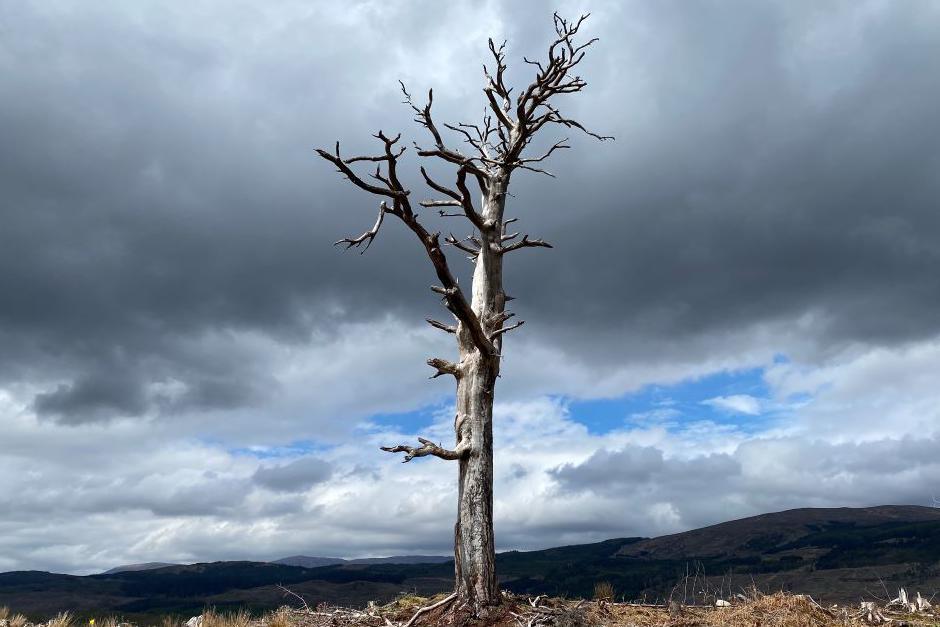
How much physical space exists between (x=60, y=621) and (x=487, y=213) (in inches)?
482

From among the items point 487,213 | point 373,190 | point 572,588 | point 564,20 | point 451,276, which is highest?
point 564,20

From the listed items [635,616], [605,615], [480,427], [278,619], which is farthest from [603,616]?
[278,619]

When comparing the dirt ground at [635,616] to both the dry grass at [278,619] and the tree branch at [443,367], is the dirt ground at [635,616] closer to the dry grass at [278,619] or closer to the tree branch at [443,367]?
the dry grass at [278,619]

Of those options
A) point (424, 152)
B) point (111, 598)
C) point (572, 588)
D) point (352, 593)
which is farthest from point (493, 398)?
point (111, 598)

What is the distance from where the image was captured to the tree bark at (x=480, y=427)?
13125 mm

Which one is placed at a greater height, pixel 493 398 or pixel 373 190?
pixel 373 190

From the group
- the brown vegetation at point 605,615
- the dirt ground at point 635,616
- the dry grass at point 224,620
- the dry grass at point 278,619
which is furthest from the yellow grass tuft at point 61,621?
the dirt ground at point 635,616

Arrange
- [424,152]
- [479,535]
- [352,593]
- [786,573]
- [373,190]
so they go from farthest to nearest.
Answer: [352,593], [786,573], [424,152], [479,535], [373,190]

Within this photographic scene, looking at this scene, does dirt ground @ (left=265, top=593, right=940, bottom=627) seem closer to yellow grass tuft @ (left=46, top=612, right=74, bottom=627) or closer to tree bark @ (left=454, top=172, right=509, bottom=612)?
tree bark @ (left=454, top=172, right=509, bottom=612)

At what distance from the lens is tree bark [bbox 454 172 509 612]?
43.1 feet

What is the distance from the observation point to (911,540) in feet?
533

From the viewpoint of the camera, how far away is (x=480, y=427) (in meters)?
14.0

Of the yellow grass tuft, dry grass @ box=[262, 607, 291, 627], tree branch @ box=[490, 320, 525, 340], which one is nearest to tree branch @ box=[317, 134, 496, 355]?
tree branch @ box=[490, 320, 525, 340]

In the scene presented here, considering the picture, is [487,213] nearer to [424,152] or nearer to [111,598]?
[424,152]
